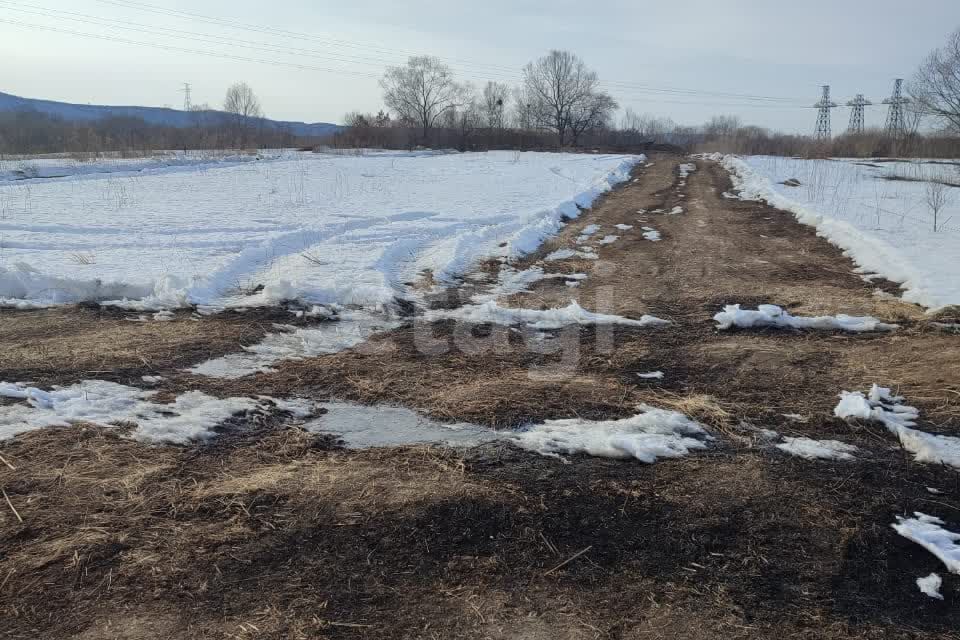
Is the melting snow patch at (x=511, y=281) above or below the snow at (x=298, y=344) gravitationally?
above

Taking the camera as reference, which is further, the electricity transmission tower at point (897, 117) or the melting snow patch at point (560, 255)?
the electricity transmission tower at point (897, 117)

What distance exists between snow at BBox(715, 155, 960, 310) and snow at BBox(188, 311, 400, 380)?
5439 millimetres

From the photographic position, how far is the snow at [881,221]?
23.0ft

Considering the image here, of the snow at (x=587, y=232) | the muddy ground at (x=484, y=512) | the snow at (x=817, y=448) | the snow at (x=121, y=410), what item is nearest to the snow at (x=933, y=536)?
the muddy ground at (x=484, y=512)

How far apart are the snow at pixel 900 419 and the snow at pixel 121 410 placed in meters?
3.70

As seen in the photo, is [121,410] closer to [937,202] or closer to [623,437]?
[623,437]

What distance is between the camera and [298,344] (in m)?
5.14

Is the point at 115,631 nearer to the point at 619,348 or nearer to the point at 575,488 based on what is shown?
the point at 575,488

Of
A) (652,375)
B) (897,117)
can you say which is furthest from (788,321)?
(897,117)

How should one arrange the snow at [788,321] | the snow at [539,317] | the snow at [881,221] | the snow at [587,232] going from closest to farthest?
1. the snow at [788,321]
2. the snow at [539,317]
3. the snow at [881,221]
4. the snow at [587,232]

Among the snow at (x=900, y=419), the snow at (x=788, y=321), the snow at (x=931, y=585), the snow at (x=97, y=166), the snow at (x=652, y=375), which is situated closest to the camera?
the snow at (x=931, y=585)

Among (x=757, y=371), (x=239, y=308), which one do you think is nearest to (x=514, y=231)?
(x=239, y=308)

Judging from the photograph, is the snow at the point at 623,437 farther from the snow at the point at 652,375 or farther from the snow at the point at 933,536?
the snow at the point at 933,536

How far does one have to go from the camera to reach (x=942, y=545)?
254cm
